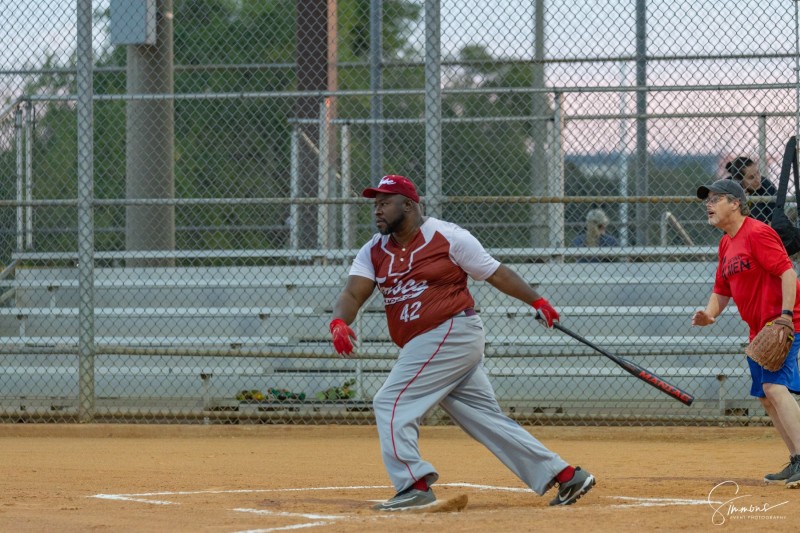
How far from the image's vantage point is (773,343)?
21.6 feet

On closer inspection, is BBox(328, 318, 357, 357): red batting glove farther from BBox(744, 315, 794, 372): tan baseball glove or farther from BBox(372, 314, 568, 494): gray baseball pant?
BBox(744, 315, 794, 372): tan baseball glove

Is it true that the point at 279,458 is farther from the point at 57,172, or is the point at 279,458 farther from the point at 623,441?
the point at 57,172

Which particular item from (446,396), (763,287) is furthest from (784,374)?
(446,396)

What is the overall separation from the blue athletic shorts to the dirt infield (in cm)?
61

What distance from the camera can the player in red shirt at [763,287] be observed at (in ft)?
21.9

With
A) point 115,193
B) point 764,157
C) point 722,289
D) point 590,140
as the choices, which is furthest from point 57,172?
point 722,289

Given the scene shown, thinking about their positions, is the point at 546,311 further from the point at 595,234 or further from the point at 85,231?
the point at 595,234

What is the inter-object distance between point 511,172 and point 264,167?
487 centimetres

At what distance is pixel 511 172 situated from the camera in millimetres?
15688

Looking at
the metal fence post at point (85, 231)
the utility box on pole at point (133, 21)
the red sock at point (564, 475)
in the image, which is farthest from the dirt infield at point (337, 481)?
the utility box on pole at point (133, 21)

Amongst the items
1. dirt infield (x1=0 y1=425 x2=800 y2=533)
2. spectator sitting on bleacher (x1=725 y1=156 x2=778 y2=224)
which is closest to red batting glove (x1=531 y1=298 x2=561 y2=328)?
dirt infield (x1=0 y1=425 x2=800 y2=533)

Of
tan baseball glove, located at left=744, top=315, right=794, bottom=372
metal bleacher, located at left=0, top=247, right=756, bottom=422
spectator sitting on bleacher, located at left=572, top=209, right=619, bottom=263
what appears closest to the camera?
tan baseball glove, located at left=744, top=315, right=794, bottom=372

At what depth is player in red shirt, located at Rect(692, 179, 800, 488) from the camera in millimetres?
6688

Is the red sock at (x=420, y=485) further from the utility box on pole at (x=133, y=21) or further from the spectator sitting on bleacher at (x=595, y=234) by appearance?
the utility box on pole at (x=133, y=21)
